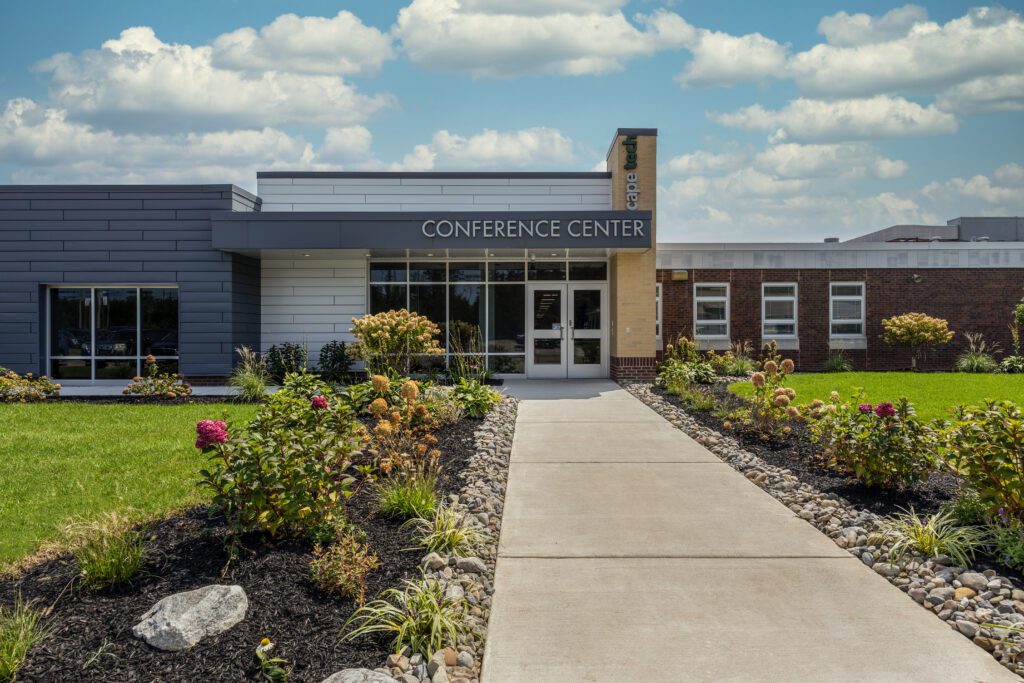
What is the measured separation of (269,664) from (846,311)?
19.9 metres

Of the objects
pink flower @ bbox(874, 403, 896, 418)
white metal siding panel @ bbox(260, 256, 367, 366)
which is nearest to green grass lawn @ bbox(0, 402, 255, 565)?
pink flower @ bbox(874, 403, 896, 418)

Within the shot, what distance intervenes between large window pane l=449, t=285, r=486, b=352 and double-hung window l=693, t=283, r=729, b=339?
6.08 metres

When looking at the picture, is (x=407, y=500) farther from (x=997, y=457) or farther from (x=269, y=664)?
(x=997, y=457)

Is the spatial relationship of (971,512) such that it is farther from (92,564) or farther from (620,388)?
(620,388)

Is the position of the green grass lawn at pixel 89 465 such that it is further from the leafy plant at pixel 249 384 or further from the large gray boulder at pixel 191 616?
the leafy plant at pixel 249 384

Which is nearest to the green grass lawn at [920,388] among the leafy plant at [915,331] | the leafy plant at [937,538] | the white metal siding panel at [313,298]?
the leafy plant at [915,331]

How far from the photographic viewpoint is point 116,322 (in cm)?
1692

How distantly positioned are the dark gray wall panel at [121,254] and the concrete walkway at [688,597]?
440 inches

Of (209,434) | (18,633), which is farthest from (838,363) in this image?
(18,633)

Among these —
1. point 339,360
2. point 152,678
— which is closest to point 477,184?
point 339,360

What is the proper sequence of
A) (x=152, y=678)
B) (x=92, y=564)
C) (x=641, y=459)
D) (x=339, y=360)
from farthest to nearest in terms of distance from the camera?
(x=339, y=360), (x=641, y=459), (x=92, y=564), (x=152, y=678)

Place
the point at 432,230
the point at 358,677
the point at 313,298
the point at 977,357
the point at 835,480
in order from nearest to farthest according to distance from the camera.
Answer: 1. the point at 358,677
2. the point at 835,480
3. the point at 432,230
4. the point at 313,298
5. the point at 977,357

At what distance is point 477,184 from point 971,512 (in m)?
14.3

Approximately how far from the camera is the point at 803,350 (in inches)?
795
